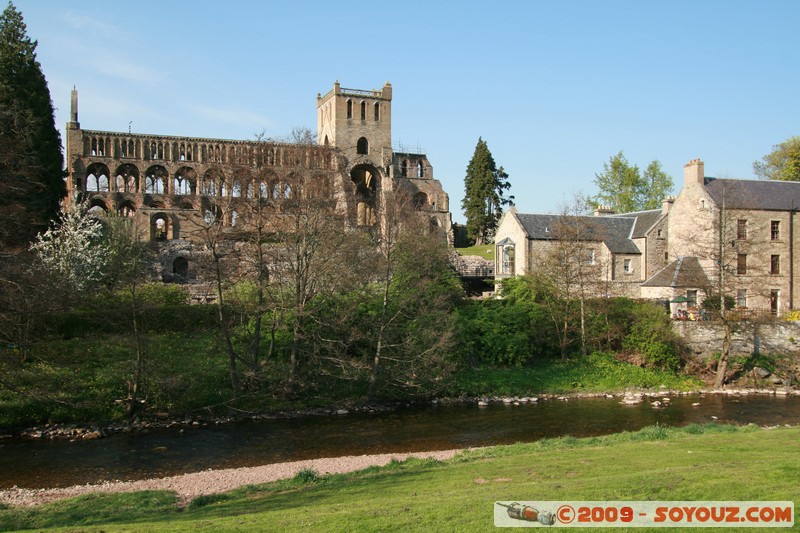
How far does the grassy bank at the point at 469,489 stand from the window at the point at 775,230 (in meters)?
27.2

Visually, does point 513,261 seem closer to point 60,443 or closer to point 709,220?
point 709,220

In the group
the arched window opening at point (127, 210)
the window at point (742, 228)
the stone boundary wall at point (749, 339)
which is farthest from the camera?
the arched window opening at point (127, 210)

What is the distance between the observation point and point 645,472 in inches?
463

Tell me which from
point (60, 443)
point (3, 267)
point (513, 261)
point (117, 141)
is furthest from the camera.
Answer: point (117, 141)

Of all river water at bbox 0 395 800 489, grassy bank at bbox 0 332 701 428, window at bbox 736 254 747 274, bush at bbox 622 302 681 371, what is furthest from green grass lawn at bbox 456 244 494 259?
river water at bbox 0 395 800 489

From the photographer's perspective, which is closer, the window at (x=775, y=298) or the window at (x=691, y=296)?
the window at (x=691, y=296)

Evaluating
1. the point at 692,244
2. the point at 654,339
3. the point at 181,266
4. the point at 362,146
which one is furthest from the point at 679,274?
the point at 362,146

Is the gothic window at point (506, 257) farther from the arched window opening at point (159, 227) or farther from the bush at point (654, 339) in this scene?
the arched window opening at point (159, 227)

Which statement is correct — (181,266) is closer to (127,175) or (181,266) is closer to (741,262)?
(127,175)

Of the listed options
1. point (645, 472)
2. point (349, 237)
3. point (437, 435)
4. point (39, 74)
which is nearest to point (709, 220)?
point (349, 237)

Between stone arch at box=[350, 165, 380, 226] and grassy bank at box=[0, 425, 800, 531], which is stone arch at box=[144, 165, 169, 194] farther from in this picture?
grassy bank at box=[0, 425, 800, 531]

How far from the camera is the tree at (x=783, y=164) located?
57406 millimetres

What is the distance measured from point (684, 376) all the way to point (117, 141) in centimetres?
5127

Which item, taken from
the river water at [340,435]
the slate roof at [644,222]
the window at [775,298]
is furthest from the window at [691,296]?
the river water at [340,435]
